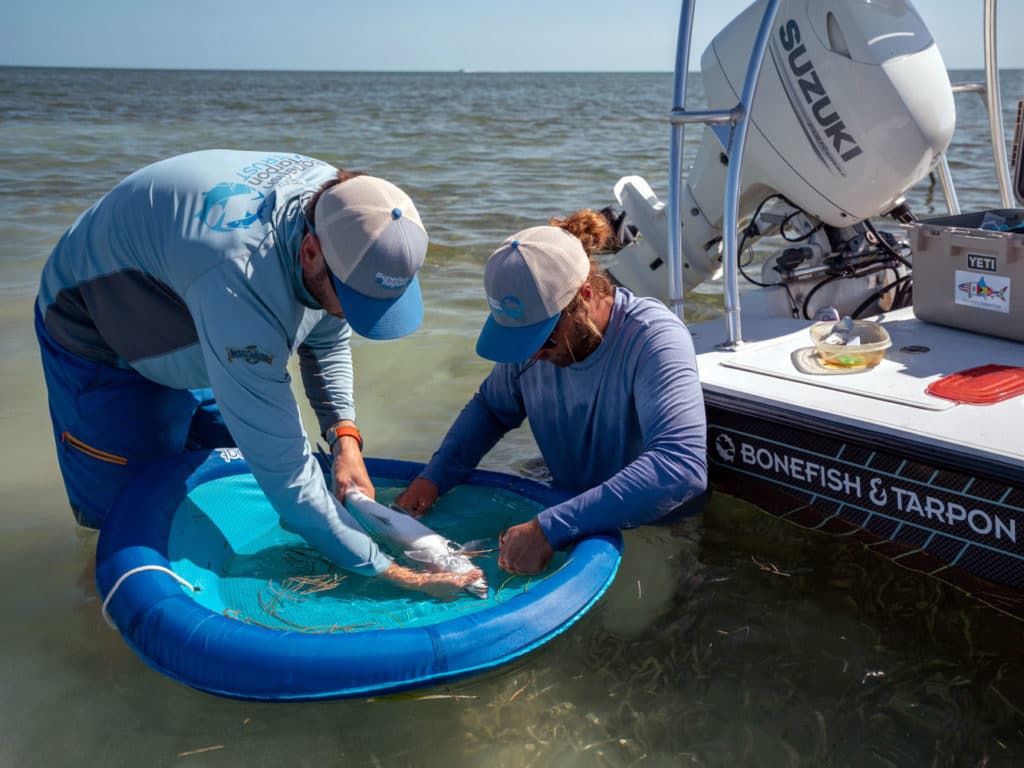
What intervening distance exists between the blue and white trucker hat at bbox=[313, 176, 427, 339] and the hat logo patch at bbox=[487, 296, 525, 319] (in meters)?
0.32

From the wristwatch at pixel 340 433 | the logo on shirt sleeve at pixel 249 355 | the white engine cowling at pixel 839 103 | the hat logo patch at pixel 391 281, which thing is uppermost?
the white engine cowling at pixel 839 103

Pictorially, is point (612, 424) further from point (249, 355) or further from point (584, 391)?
point (249, 355)

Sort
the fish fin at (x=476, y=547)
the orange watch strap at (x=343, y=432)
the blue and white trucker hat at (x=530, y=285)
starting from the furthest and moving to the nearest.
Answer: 1. the orange watch strap at (x=343, y=432)
2. the fish fin at (x=476, y=547)
3. the blue and white trucker hat at (x=530, y=285)

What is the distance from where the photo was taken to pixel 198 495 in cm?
273

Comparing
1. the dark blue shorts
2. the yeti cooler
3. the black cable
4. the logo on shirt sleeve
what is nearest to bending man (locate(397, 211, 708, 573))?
the logo on shirt sleeve

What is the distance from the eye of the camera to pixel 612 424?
266 cm

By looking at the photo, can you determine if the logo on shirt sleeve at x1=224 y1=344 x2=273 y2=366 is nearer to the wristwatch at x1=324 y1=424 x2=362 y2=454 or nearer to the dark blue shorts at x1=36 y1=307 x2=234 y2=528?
the dark blue shorts at x1=36 y1=307 x2=234 y2=528

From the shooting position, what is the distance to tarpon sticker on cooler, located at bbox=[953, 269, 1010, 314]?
2906mm

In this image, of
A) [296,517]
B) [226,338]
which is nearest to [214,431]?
[296,517]

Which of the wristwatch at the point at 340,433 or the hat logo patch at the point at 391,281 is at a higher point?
the hat logo patch at the point at 391,281

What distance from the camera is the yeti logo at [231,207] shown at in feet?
6.70

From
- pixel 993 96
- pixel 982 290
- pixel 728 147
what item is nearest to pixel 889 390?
pixel 982 290

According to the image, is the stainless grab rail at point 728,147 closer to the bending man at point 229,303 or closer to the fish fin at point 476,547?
the fish fin at point 476,547

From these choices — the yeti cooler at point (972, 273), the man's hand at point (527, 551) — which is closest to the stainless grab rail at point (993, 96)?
the yeti cooler at point (972, 273)
